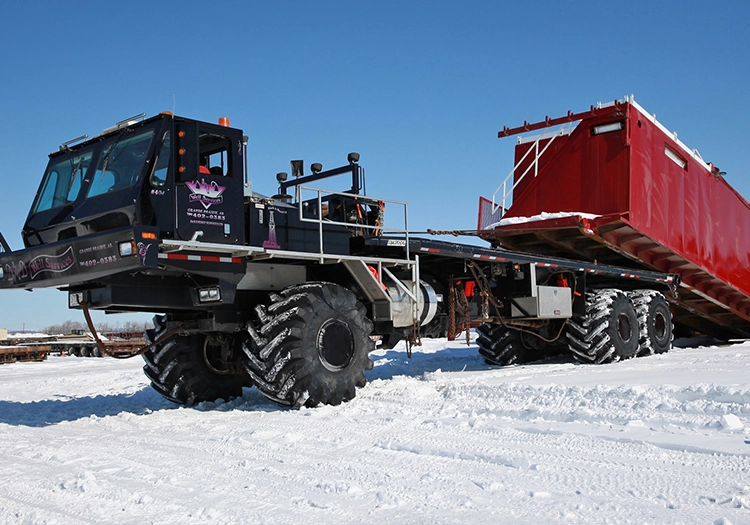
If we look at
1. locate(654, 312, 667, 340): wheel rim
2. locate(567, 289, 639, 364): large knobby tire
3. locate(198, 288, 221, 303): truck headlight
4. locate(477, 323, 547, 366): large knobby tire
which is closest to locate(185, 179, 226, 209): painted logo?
locate(198, 288, 221, 303): truck headlight

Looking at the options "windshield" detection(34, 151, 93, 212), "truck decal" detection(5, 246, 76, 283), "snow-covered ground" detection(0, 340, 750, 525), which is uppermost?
"windshield" detection(34, 151, 93, 212)

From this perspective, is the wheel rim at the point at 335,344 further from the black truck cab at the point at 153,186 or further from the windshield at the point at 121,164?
the windshield at the point at 121,164

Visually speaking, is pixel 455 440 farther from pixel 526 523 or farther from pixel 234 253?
pixel 234 253

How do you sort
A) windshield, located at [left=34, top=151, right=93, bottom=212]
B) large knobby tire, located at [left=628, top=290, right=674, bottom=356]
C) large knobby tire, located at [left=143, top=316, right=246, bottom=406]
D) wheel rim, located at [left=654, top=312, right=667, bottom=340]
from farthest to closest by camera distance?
1. wheel rim, located at [left=654, top=312, right=667, bottom=340]
2. large knobby tire, located at [left=628, top=290, right=674, bottom=356]
3. large knobby tire, located at [left=143, top=316, right=246, bottom=406]
4. windshield, located at [left=34, top=151, right=93, bottom=212]

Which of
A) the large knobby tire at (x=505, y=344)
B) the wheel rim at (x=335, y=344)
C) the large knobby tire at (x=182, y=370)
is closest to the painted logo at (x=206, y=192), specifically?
the wheel rim at (x=335, y=344)

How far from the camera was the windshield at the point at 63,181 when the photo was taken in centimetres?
771

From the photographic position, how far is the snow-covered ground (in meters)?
3.89

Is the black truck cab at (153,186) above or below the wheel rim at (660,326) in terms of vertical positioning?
above

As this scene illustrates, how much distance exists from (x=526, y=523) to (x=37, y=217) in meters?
6.51

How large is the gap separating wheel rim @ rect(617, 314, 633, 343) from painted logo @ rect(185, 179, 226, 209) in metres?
8.20

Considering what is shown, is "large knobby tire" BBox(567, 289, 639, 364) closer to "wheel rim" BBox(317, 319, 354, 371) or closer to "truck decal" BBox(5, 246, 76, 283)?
"wheel rim" BBox(317, 319, 354, 371)

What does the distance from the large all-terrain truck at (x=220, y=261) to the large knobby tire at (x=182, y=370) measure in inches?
0.7

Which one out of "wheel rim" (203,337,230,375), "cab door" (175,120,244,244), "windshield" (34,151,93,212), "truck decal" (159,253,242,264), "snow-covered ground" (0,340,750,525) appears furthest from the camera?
"wheel rim" (203,337,230,375)

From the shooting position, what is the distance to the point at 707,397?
6777 millimetres
